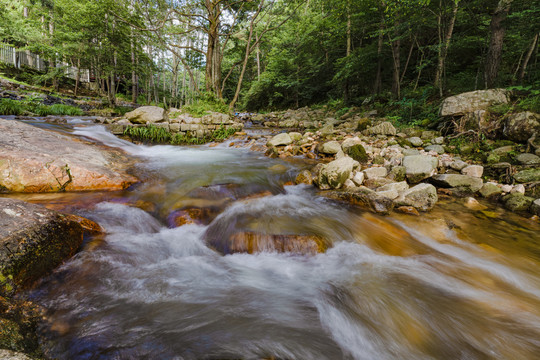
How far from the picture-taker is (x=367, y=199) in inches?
154

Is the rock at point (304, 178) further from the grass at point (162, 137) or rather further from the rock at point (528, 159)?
the grass at point (162, 137)

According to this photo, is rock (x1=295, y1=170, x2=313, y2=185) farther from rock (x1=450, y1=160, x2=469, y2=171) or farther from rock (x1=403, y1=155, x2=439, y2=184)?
rock (x1=450, y1=160, x2=469, y2=171)

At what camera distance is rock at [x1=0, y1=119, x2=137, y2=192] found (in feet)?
10.5

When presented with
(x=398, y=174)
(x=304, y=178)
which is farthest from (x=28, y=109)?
(x=398, y=174)

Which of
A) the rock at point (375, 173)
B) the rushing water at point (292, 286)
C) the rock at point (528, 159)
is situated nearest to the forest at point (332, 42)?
the rock at point (528, 159)

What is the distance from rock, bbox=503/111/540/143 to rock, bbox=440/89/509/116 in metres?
1.04

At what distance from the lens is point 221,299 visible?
2.09 metres

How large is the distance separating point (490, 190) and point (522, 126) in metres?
2.18

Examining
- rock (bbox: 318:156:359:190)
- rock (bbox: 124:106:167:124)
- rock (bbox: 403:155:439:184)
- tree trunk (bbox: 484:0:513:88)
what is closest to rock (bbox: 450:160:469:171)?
rock (bbox: 403:155:439:184)

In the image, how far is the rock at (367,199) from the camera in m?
3.79

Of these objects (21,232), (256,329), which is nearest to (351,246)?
(256,329)

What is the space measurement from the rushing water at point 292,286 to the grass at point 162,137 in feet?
14.1

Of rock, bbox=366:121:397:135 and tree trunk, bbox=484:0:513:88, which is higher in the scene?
tree trunk, bbox=484:0:513:88

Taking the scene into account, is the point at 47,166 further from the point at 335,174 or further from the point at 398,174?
the point at 398,174
